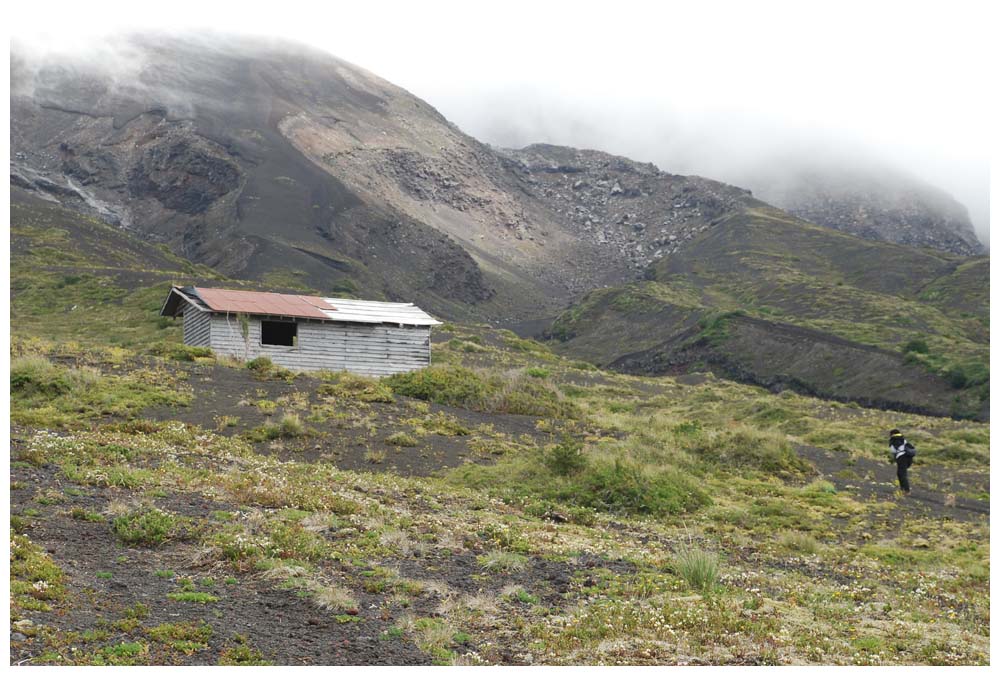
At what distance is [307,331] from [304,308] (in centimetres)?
140

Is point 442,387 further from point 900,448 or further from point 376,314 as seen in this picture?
point 900,448

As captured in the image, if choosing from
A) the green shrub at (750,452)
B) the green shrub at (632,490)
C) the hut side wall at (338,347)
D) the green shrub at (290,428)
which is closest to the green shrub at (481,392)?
the hut side wall at (338,347)

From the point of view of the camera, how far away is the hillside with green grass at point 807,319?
63.5 m

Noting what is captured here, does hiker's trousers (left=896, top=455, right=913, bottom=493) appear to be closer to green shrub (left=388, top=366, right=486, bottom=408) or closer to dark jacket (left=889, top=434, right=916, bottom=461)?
dark jacket (left=889, top=434, right=916, bottom=461)

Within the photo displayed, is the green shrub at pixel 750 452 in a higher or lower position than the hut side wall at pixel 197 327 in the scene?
lower

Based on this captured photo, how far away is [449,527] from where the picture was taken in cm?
1551

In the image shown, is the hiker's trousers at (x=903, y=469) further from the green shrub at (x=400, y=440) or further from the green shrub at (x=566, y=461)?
the green shrub at (x=400, y=440)

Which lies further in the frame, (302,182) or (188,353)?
(302,182)

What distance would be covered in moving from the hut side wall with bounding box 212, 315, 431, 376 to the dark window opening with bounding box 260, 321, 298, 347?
1.61 m

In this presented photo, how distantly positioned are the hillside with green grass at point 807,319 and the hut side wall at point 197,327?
4290cm

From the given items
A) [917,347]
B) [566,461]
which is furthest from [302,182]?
[566,461]

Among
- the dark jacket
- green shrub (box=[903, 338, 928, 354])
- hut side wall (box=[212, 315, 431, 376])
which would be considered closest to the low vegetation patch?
hut side wall (box=[212, 315, 431, 376])

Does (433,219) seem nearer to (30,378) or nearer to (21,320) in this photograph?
(21,320)

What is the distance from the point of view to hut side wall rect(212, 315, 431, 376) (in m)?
37.6
